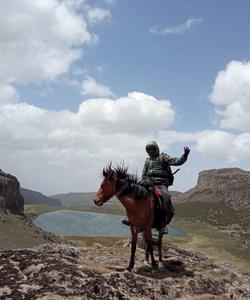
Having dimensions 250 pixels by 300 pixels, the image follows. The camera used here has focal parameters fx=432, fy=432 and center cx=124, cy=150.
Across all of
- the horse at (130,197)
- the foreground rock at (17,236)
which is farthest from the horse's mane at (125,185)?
the foreground rock at (17,236)

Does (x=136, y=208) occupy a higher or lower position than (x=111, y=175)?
lower

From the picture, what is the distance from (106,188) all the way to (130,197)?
92 centimetres

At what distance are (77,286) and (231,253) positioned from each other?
15380cm

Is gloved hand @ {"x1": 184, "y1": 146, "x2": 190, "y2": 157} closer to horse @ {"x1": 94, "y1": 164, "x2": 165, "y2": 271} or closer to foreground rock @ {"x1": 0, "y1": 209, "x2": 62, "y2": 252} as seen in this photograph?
horse @ {"x1": 94, "y1": 164, "x2": 165, "y2": 271}

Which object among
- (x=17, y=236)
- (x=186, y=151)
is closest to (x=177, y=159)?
(x=186, y=151)

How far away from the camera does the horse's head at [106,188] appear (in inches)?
563

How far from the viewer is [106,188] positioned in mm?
14406

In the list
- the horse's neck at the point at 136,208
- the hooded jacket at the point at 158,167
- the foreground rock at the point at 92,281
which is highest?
the hooded jacket at the point at 158,167

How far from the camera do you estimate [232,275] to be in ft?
61.7

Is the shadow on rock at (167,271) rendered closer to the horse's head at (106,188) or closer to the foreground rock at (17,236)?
the horse's head at (106,188)

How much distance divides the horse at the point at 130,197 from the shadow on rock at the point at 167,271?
734mm

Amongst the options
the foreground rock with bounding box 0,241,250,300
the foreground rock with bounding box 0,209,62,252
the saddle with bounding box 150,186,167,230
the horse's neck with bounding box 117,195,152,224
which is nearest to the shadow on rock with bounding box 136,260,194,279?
the foreground rock with bounding box 0,241,250,300

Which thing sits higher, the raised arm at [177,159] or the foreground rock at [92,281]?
the raised arm at [177,159]

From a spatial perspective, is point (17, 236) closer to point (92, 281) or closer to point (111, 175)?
point (111, 175)
